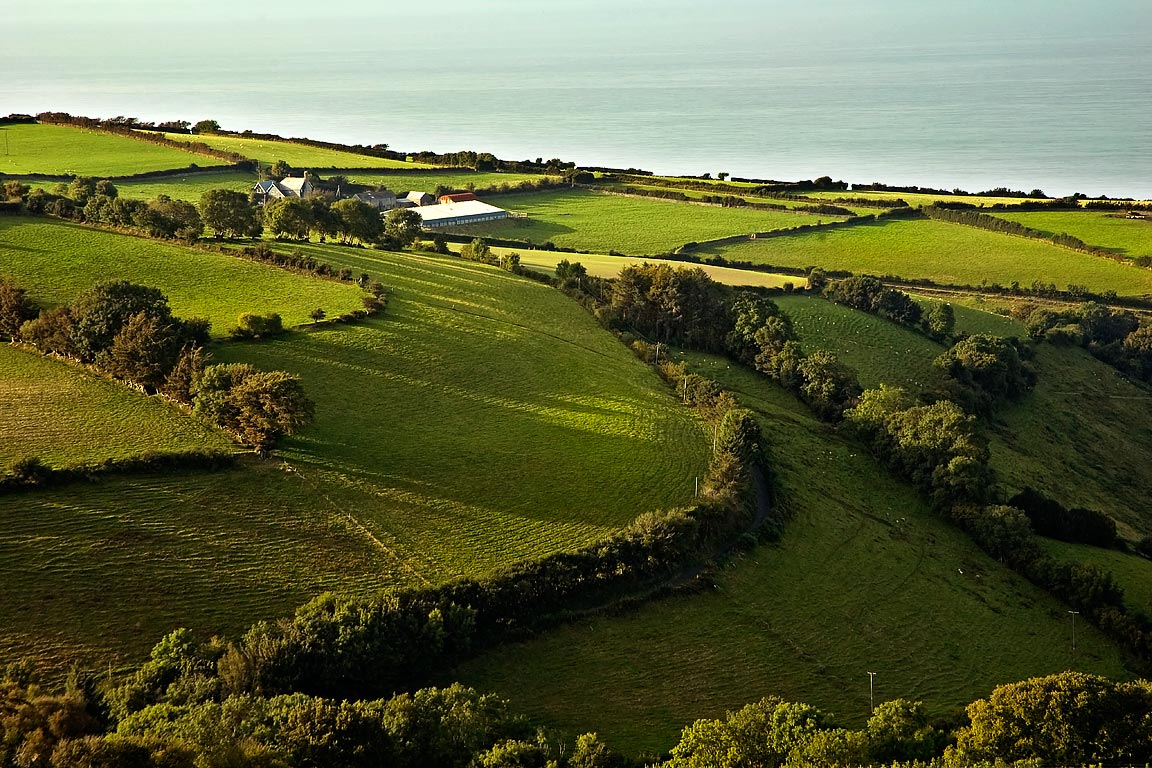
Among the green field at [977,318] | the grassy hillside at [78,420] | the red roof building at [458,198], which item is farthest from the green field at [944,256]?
the grassy hillside at [78,420]

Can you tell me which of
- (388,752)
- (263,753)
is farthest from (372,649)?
(263,753)

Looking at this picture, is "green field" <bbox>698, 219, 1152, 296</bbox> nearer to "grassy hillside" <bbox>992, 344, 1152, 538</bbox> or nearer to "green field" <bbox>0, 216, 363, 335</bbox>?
"grassy hillside" <bbox>992, 344, 1152, 538</bbox>

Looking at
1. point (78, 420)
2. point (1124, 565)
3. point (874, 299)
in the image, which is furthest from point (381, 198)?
point (1124, 565)

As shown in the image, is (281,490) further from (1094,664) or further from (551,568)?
(1094,664)

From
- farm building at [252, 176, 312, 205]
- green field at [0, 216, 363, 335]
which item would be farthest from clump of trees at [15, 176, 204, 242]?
farm building at [252, 176, 312, 205]

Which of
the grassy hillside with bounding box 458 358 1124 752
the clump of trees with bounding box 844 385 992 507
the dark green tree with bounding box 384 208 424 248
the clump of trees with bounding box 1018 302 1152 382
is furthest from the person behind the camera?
the dark green tree with bounding box 384 208 424 248

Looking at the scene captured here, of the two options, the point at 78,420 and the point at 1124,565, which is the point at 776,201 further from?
the point at 78,420
